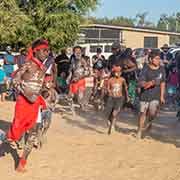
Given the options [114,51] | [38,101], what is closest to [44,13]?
[114,51]

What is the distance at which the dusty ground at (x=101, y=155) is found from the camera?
7914 mm

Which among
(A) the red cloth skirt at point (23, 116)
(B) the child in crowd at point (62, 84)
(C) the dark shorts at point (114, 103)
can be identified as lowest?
(B) the child in crowd at point (62, 84)

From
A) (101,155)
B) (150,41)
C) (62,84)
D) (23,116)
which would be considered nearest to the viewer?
(23,116)

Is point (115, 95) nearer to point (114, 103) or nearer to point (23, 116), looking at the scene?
point (114, 103)

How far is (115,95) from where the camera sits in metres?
11.4

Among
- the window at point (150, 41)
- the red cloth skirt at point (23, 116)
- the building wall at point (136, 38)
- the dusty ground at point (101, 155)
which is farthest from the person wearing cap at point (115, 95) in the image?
the window at point (150, 41)

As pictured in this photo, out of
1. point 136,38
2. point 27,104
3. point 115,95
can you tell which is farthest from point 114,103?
point 136,38

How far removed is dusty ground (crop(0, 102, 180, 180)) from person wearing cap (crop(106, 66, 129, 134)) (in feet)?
1.14

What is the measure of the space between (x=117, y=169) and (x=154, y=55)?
285cm

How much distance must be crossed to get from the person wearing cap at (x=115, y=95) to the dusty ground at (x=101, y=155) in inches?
13.7

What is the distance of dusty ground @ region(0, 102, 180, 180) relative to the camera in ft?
26.0

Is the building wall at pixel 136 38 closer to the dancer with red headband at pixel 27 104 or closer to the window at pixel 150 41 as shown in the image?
the window at pixel 150 41

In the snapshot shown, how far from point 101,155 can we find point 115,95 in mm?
2513

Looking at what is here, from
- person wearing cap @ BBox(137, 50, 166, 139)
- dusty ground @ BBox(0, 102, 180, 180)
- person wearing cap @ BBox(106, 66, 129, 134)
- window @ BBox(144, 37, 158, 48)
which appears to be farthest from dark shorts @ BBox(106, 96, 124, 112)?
window @ BBox(144, 37, 158, 48)
